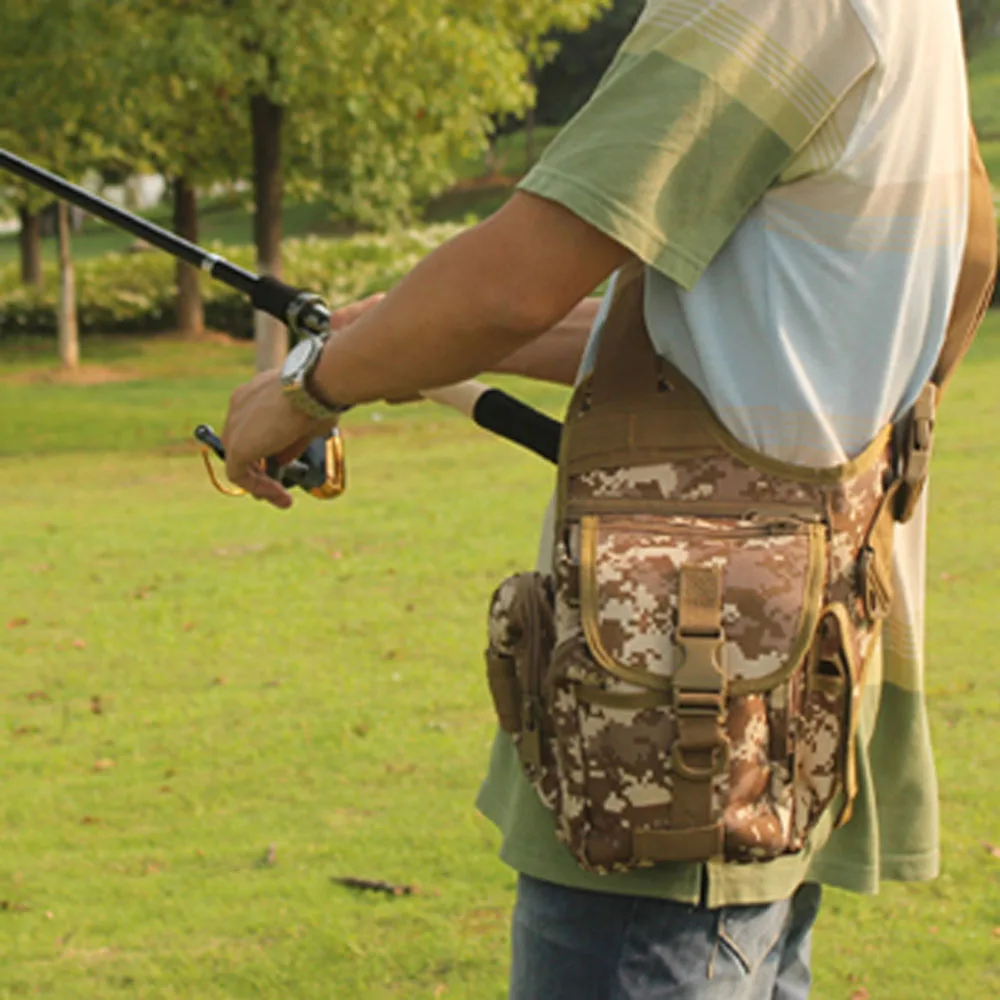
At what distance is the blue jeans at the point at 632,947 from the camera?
1961mm

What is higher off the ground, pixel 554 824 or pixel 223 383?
pixel 554 824

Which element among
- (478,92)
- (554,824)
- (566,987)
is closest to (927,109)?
(554,824)

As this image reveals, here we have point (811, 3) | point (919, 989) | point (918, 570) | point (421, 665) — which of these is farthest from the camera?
point (421, 665)

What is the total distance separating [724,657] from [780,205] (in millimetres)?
494

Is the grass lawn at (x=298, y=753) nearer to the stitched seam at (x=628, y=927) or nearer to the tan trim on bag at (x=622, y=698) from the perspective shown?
the stitched seam at (x=628, y=927)

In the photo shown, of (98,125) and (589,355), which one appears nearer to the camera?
(589,355)

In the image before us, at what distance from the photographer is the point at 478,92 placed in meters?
18.7

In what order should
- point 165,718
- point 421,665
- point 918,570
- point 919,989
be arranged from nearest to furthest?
point 918,570 < point 919,989 < point 165,718 < point 421,665

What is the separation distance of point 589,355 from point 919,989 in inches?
107

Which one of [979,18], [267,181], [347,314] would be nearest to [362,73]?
[267,181]

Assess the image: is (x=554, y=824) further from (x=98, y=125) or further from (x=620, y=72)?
(x=98, y=125)

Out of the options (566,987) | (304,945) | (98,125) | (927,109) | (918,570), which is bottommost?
(98,125)

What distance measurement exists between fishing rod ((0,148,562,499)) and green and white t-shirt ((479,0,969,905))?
1.43 feet

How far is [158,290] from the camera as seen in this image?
30.0 metres
